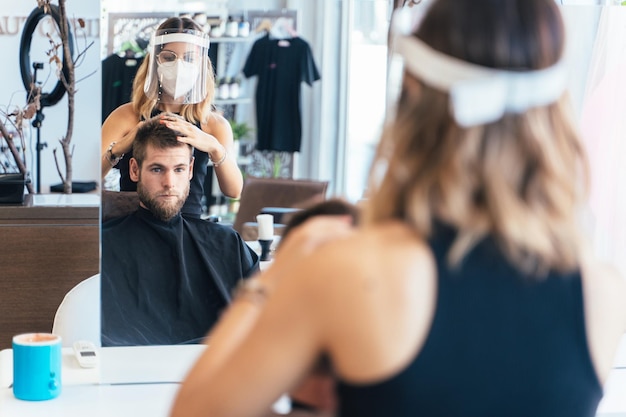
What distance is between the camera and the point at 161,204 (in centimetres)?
165

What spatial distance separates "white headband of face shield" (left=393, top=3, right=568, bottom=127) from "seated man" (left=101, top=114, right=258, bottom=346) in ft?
3.01

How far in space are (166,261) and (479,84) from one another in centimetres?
104

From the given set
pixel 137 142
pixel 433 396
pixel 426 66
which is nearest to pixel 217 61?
pixel 137 142

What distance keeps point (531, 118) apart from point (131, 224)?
104 centimetres

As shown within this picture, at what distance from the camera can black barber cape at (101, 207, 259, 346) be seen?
166cm

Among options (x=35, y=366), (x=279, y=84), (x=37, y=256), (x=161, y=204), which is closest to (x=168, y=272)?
(x=161, y=204)

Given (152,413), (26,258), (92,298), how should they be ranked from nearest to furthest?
(152,413) < (92,298) < (26,258)

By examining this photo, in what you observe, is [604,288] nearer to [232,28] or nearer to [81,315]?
[232,28]

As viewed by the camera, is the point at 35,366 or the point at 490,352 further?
the point at 35,366

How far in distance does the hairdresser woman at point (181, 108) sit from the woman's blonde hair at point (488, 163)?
0.85 meters

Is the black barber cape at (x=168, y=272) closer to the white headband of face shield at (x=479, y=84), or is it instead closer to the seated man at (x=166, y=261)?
the seated man at (x=166, y=261)

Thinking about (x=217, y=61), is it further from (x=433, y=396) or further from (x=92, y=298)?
(x=433, y=396)

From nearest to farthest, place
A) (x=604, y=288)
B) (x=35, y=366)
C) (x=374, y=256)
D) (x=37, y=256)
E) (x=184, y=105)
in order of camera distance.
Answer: (x=374, y=256)
(x=604, y=288)
(x=35, y=366)
(x=184, y=105)
(x=37, y=256)

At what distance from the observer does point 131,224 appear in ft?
5.42
